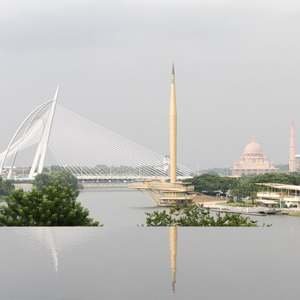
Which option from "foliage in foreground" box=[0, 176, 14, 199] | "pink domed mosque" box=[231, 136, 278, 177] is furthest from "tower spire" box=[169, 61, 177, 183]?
"pink domed mosque" box=[231, 136, 278, 177]

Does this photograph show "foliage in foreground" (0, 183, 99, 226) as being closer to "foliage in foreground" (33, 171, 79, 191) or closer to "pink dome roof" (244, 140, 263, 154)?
"foliage in foreground" (33, 171, 79, 191)

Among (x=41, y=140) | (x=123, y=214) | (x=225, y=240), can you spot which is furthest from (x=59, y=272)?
(x=41, y=140)

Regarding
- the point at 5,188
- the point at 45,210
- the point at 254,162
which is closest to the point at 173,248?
the point at 45,210

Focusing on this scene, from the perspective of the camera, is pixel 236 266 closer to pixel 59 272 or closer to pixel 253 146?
pixel 59 272

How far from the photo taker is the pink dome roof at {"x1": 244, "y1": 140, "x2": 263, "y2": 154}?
129 metres

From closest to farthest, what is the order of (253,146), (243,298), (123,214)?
1. (243,298)
2. (123,214)
3. (253,146)

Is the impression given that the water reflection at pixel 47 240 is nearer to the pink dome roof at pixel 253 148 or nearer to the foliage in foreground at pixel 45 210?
the foliage in foreground at pixel 45 210

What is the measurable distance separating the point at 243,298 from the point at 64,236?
262 centimetres

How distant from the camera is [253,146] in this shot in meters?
130

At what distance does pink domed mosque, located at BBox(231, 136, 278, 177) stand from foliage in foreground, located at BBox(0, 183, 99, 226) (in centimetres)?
11891

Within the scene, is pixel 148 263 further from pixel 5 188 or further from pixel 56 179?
pixel 56 179

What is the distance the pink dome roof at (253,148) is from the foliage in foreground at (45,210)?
4764 inches

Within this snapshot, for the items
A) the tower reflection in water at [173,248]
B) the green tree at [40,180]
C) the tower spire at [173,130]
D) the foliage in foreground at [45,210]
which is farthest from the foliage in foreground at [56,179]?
the tower reflection in water at [173,248]

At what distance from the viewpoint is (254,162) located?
5030 inches
